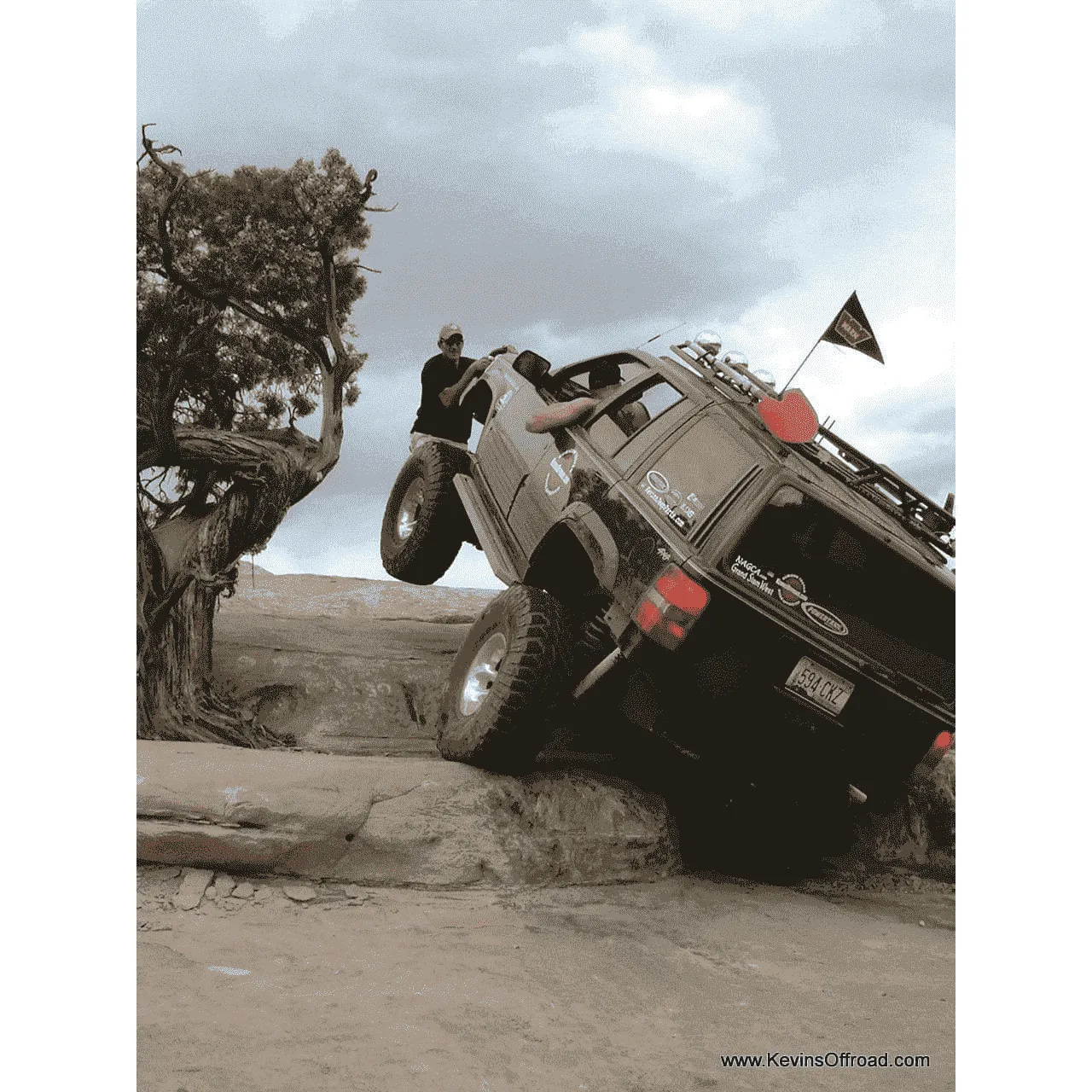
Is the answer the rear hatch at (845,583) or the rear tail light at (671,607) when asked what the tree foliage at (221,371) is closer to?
the rear tail light at (671,607)

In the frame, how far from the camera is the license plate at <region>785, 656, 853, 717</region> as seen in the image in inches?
182

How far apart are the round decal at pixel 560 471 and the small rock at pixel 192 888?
2.53m

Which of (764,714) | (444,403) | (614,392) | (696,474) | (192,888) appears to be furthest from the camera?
(444,403)

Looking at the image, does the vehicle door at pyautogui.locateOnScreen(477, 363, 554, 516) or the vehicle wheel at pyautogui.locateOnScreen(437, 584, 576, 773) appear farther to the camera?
the vehicle door at pyautogui.locateOnScreen(477, 363, 554, 516)

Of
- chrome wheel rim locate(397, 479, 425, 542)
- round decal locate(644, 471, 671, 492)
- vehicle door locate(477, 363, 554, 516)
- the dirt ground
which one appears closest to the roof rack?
round decal locate(644, 471, 671, 492)

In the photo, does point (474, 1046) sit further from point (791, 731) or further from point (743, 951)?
point (791, 731)

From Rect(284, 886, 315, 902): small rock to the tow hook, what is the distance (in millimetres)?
1442

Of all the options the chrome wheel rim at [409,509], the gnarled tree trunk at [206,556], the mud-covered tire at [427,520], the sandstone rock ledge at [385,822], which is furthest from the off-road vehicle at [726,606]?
the gnarled tree trunk at [206,556]

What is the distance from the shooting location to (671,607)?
4.62 metres

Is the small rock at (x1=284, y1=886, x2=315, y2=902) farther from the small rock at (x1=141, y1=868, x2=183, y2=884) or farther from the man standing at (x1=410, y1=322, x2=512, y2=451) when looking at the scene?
the man standing at (x1=410, y1=322, x2=512, y2=451)

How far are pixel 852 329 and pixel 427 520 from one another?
3481 mm

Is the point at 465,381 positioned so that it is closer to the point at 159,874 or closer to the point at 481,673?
the point at 481,673

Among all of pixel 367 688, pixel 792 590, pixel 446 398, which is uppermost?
pixel 446 398

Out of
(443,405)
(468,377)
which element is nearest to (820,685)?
(468,377)
